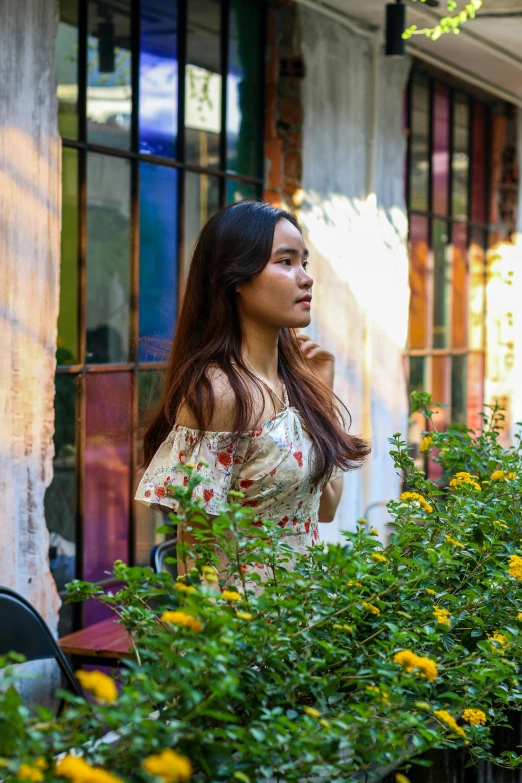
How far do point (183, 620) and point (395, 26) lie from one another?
4.27 metres

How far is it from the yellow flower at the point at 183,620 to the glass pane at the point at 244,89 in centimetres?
401

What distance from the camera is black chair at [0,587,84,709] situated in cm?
305

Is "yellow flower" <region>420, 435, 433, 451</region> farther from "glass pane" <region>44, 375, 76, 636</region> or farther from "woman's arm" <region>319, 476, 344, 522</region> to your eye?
"glass pane" <region>44, 375, 76, 636</region>

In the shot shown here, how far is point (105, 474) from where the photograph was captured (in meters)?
4.26

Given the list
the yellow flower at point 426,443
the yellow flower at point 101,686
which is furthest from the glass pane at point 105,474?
the yellow flower at point 101,686

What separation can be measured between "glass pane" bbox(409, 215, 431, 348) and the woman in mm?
4460

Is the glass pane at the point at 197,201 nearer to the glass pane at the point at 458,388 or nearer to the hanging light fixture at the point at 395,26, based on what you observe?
the hanging light fixture at the point at 395,26

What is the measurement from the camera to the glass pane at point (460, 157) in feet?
24.7

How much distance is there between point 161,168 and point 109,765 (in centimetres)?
366

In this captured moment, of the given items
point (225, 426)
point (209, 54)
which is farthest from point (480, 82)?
point (225, 426)

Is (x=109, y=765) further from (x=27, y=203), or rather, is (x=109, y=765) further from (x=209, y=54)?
(x=209, y=54)

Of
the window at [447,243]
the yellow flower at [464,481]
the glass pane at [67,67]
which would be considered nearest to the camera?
the yellow flower at [464,481]

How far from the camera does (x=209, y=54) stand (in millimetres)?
4883

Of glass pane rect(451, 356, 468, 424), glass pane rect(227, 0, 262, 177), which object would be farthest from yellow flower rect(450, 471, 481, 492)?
glass pane rect(451, 356, 468, 424)
